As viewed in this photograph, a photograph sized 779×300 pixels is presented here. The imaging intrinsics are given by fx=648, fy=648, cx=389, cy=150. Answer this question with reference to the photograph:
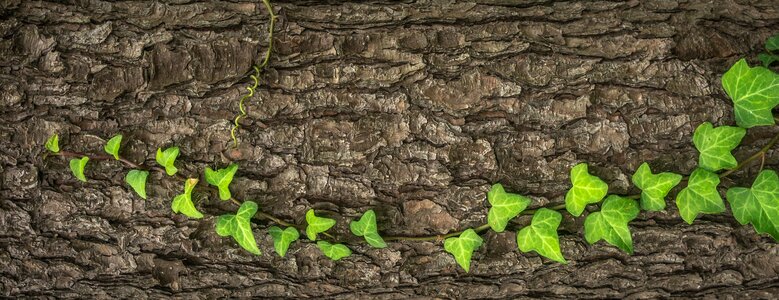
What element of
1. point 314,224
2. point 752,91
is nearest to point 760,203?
point 752,91

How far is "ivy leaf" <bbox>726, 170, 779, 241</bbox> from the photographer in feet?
4.03

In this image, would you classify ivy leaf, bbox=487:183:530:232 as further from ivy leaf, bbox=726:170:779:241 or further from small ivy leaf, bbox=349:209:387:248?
ivy leaf, bbox=726:170:779:241

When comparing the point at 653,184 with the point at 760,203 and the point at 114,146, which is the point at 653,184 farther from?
the point at 114,146

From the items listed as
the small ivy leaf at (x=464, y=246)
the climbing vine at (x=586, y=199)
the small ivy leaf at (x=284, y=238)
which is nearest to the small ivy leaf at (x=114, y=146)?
the climbing vine at (x=586, y=199)

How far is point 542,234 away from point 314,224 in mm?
457

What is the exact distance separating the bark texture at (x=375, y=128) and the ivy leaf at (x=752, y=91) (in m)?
0.06

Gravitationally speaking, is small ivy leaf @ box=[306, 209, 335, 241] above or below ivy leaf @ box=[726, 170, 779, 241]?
below

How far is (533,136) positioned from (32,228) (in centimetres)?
106

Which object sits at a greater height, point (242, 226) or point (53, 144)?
point (53, 144)

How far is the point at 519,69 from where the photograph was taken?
132 cm

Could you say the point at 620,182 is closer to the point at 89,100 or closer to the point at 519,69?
the point at 519,69

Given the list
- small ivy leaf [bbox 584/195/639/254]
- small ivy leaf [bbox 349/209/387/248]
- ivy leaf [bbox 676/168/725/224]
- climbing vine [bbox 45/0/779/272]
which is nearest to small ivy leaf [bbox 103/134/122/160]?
climbing vine [bbox 45/0/779/272]

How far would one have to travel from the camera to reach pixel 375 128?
132cm

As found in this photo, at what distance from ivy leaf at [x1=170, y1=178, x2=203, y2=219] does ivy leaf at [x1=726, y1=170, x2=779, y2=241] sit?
3.47ft
